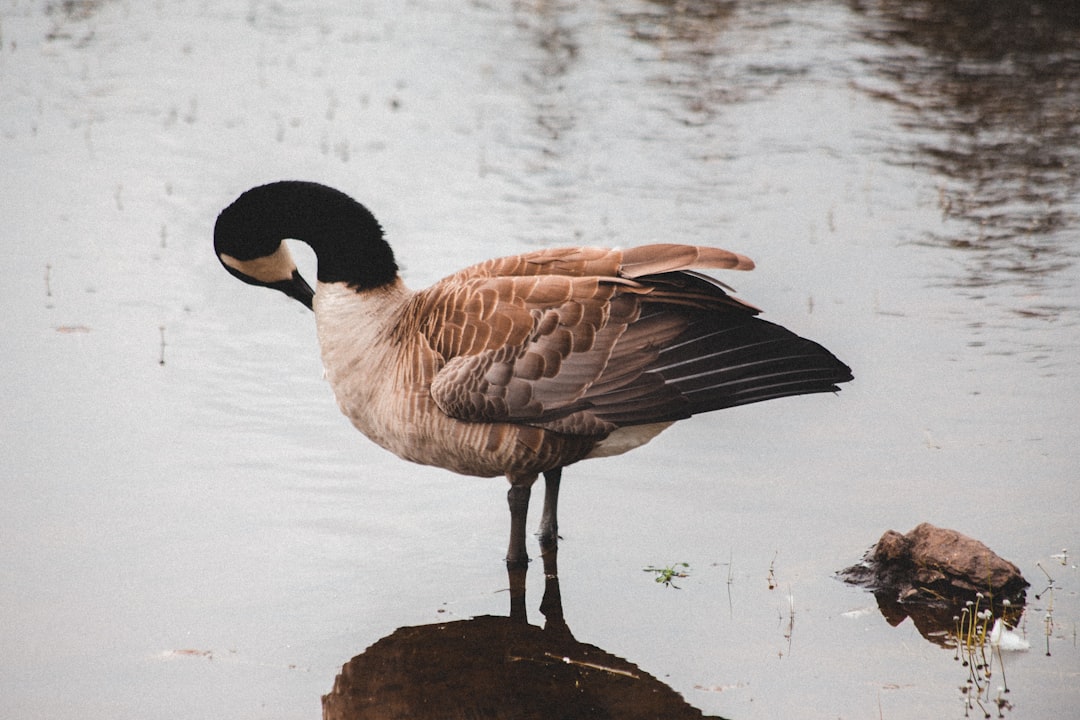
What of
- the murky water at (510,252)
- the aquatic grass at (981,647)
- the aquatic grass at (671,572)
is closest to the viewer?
the aquatic grass at (981,647)

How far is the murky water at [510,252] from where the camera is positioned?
204 inches

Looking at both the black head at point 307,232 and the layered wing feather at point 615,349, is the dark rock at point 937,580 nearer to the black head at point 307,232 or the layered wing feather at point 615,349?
the layered wing feather at point 615,349

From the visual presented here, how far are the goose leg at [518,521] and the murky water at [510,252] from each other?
10cm

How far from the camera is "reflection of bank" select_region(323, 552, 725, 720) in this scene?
15.4 feet

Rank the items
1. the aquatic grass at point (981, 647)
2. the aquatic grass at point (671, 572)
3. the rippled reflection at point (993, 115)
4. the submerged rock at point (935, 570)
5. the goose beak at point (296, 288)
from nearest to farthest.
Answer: the aquatic grass at point (981, 647), the submerged rock at point (935, 570), the aquatic grass at point (671, 572), the goose beak at point (296, 288), the rippled reflection at point (993, 115)

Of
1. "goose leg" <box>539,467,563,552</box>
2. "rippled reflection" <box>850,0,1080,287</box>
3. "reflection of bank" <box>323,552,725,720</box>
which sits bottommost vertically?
"reflection of bank" <box>323,552,725,720</box>

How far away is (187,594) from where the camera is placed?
217 inches

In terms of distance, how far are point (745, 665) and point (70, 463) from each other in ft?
12.6

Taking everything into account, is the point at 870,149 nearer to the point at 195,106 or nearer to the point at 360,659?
the point at 195,106

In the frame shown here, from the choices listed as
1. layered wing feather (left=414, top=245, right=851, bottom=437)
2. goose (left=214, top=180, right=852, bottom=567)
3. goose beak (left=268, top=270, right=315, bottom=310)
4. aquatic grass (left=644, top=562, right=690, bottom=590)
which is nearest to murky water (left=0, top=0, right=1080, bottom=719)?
aquatic grass (left=644, top=562, right=690, bottom=590)

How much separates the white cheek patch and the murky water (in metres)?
1.21

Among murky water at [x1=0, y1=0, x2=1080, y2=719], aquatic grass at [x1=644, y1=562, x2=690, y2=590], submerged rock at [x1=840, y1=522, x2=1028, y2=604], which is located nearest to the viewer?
murky water at [x1=0, y1=0, x2=1080, y2=719]

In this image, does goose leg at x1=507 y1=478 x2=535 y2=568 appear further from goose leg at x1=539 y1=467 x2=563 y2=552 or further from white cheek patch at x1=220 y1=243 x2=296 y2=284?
white cheek patch at x1=220 y1=243 x2=296 y2=284

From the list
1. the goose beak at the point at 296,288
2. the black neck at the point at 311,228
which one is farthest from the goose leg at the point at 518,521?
the goose beak at the point at 296,288
